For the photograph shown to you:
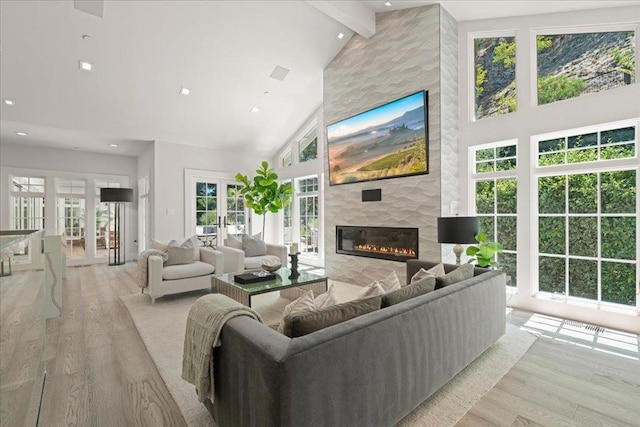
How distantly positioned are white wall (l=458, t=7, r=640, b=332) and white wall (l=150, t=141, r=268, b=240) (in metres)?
5.80

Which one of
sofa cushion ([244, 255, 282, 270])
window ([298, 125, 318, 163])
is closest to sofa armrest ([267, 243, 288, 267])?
sofa cushion ([244, 255, 282, 270])

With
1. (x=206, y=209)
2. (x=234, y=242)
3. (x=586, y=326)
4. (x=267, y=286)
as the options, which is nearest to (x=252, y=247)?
(x=234, y=242)

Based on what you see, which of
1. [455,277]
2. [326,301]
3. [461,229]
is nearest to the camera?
[326,301]

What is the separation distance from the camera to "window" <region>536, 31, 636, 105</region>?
10.8 ft

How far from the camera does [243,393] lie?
1.39 metres

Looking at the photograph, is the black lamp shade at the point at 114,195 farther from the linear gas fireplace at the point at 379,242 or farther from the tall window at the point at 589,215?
the tall window at the point at 589,215

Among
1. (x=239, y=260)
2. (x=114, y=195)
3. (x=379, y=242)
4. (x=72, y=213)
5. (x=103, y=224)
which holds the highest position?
(x=114, y=195)

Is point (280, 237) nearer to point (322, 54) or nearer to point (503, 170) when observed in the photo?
point (322, 54)

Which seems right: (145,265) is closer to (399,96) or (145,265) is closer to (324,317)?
(324,317)

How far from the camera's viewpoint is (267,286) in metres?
3.40

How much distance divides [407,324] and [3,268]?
77.5 inches

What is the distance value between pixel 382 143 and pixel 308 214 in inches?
118

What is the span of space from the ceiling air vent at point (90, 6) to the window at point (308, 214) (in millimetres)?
4533

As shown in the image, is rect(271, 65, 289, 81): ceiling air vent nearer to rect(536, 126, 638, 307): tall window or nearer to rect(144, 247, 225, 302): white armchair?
rect(144, 247, 225, 302): white armchair
